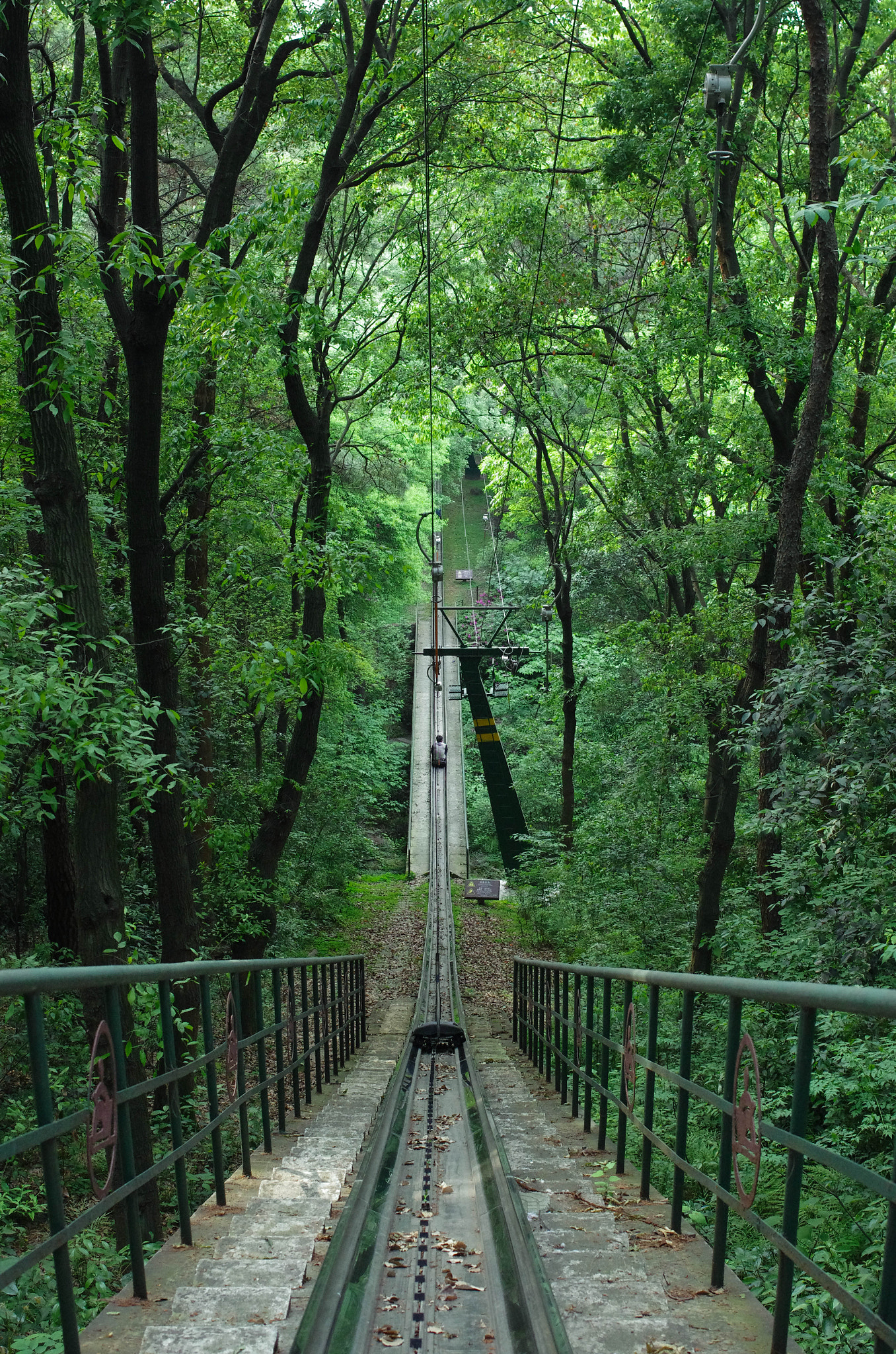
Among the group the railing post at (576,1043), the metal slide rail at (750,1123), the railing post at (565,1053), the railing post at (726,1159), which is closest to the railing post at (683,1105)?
the metal slide rail at (750,1123)

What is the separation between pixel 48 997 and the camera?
8938 millimetres

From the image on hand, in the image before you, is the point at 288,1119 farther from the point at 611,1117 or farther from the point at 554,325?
the point at 554,325

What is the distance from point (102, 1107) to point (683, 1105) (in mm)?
1850

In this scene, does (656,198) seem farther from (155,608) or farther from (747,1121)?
(747,1121)

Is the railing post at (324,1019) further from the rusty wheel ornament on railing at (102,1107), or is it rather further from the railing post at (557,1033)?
the rusty wheel ornament on railing at (102,1107)

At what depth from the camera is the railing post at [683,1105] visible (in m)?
3.27

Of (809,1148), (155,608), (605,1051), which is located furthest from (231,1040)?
(155,608)

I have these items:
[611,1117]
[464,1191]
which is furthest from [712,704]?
[464,1191]

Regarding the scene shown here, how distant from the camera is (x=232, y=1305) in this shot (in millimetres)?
2660

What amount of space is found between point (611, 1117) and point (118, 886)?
14.5 ft

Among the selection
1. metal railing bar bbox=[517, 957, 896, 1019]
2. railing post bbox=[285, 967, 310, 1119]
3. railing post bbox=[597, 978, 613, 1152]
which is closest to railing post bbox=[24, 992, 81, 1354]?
metal railing bar bbox=[517, 957, 896, 1019]

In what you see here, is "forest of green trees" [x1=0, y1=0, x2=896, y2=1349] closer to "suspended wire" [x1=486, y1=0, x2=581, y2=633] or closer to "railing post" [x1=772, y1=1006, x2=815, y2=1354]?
"suspended wire" [x1=486, y1=0, x2=581, y2=633]

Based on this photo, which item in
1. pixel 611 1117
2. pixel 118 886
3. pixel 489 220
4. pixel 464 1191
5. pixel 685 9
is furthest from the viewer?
pixel 489 220

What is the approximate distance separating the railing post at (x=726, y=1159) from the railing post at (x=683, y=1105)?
1.04 ft
